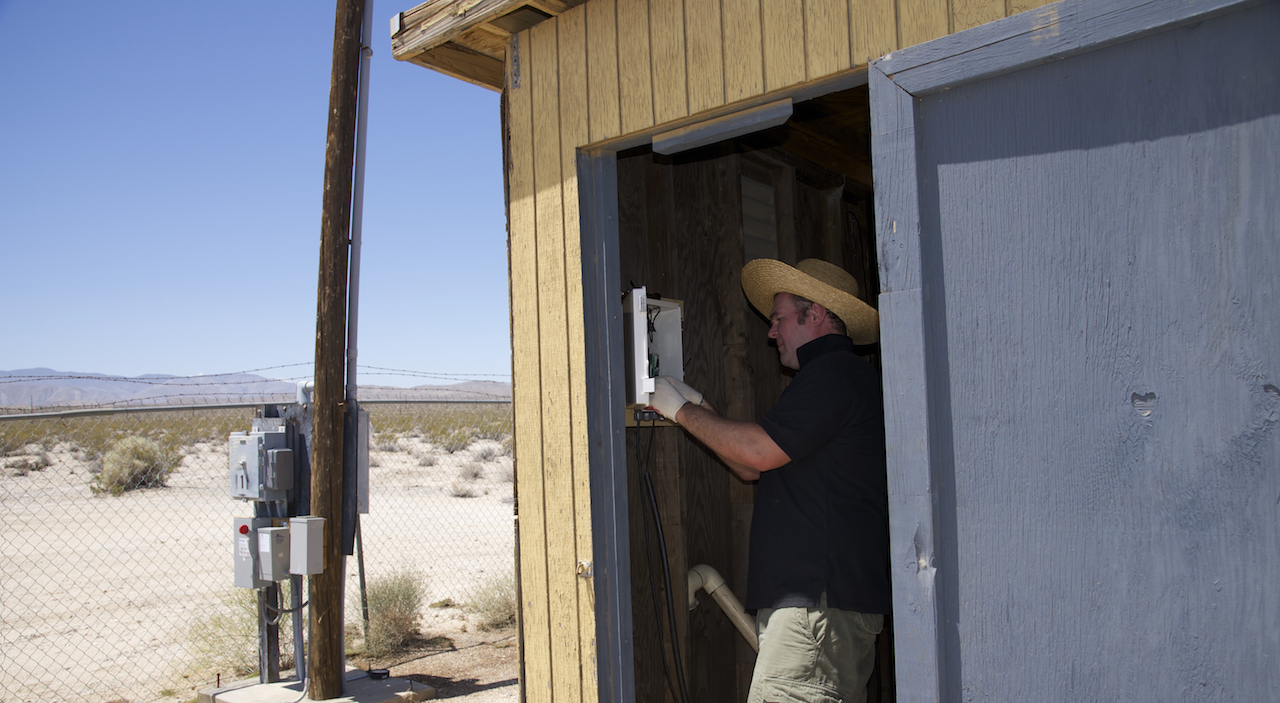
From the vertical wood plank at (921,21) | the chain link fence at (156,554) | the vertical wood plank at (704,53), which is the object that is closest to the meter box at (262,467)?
the chain link fence at (156,554)

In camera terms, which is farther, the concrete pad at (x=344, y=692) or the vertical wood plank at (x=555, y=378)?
the concrete pad at (x=344, y=692)

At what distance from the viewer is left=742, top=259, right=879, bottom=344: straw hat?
2793 mm

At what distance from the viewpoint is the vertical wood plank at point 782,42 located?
6.99 ft

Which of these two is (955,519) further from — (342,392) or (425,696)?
(425,696)

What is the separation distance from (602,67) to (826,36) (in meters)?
0.82

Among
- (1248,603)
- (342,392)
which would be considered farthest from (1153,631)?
(342,392)

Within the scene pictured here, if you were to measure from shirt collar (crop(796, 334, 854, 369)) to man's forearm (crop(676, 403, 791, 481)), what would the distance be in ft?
1.22

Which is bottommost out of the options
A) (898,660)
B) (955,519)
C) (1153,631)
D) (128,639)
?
(128,639)

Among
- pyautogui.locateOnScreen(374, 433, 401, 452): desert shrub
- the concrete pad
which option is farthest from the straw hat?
pyautogui.locateOnScreen(374, 433, 401, 452): desert shrub

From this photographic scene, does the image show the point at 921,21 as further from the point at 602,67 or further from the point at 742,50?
the point at 602,67

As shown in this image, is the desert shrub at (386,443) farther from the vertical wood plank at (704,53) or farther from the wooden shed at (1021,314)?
the vertical wood plank at (704,53)

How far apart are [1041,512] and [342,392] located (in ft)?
12.2

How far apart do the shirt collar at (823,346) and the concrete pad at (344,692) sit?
3.36m

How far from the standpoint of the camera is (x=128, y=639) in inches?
257
